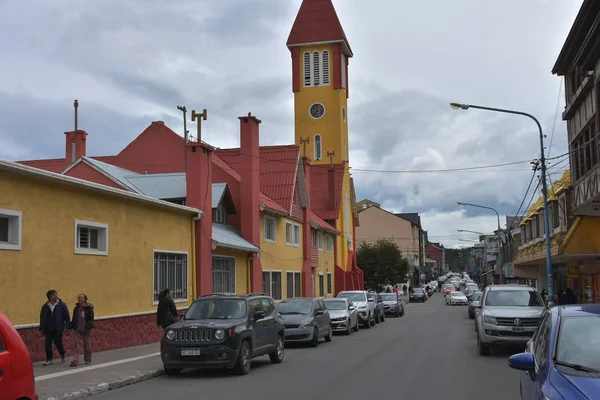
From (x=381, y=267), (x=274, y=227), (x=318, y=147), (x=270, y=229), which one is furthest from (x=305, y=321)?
(x=381, y=267)

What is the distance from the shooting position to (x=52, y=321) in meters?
14.1

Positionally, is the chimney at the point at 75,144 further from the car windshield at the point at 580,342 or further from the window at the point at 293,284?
the car windshield at the point at 580,342

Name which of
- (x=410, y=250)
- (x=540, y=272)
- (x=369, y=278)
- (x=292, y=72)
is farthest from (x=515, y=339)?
(x=410, y=250)

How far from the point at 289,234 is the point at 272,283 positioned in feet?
12.7

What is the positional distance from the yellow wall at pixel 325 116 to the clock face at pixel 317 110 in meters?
0.25

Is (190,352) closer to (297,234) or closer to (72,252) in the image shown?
(72,252)

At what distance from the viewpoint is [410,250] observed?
108m

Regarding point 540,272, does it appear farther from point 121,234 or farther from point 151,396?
point 151,396

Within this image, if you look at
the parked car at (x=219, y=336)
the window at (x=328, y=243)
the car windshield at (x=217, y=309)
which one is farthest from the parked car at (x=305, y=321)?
the window at (x=328, y=243)

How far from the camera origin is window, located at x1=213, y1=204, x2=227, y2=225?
1107 inches

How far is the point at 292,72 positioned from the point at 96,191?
4051cm

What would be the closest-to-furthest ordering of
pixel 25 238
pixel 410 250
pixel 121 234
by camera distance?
pixel 25 238
pixel 121 234
pixel 410 250

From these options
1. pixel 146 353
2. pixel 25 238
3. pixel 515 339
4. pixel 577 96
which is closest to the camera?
pixel 25 238

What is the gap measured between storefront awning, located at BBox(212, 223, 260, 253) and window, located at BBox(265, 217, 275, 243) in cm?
289
